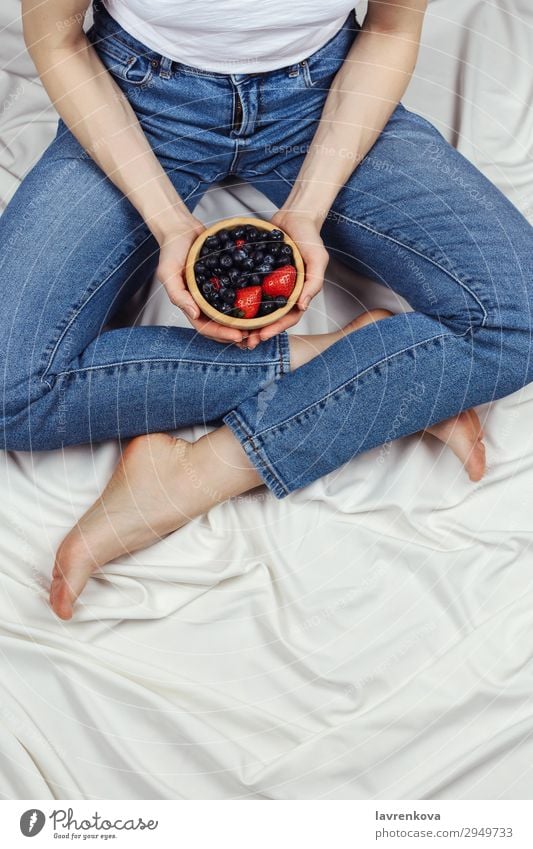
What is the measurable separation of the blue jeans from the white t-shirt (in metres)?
0.02

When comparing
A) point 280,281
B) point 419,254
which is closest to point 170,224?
point 280,281

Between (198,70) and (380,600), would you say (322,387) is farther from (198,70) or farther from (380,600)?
(198,70)

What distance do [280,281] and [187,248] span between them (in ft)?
0.34

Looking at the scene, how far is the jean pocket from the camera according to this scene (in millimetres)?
812

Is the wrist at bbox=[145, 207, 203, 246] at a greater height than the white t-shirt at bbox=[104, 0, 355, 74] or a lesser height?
lesser

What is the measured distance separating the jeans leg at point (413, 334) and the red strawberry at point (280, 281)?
0.35 ft

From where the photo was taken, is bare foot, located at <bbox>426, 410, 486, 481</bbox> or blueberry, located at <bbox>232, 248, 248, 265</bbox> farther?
bare foot, located at <bbox>426, 410, 486, 481</bbox>

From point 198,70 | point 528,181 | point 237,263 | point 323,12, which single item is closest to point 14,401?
point 237,263

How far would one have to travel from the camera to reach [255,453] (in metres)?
0.81

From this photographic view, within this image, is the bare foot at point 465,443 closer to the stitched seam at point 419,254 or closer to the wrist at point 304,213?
the stitched seam at point 419,254

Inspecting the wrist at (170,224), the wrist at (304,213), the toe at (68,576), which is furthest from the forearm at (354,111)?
the toe at (68,576)

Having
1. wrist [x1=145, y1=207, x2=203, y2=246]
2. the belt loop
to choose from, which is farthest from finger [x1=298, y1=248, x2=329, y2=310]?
the belt loop

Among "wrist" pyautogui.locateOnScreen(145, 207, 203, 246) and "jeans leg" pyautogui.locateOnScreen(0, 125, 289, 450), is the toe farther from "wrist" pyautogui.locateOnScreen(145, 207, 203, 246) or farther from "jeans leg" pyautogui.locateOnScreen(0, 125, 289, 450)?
"wrist" pyautogui.locateOnScreen(145, 207, 203, 246)

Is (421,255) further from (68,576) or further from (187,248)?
(68,576)
